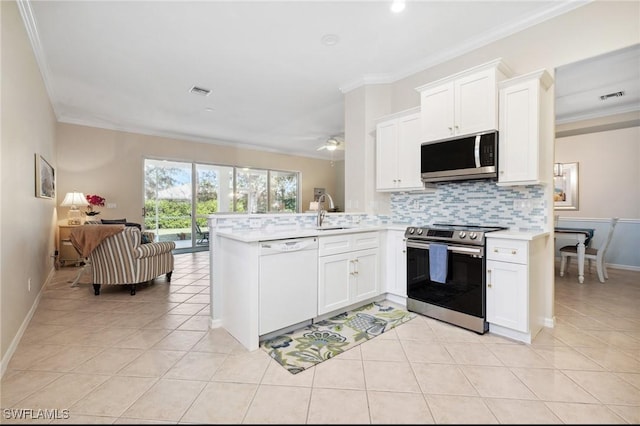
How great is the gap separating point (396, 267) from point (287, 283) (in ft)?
4.57

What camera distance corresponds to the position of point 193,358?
2086 millimetres

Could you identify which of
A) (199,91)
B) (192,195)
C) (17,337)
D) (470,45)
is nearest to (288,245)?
(17,337)

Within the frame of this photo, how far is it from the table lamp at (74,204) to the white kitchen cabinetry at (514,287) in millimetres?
6227

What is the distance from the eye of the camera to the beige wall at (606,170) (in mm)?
4738

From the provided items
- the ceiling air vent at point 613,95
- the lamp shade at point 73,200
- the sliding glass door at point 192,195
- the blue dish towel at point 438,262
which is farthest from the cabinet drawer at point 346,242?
the lamp shade at point 73,200

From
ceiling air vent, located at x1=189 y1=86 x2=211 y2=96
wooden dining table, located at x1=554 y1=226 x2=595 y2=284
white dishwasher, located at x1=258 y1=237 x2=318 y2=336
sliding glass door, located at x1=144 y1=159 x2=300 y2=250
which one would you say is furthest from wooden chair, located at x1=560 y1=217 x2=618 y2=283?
sliding glass door, located at x1=144 y1=159 x2=300 y2=250

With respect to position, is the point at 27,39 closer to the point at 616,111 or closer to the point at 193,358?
the point at 193,358

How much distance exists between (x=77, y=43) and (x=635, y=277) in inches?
313

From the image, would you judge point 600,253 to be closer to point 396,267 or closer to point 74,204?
point 396,267

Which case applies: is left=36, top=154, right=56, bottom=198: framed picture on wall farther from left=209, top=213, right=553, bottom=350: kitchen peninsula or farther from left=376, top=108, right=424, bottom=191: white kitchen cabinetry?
left=376, top=108, right=424, bottom=191: white kitchen cabinetry

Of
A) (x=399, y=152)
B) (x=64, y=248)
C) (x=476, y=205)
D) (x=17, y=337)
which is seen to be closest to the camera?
(x=17, y=337)

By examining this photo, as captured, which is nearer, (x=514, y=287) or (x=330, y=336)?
(x=514, y=287)

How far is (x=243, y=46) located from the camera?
303 cm

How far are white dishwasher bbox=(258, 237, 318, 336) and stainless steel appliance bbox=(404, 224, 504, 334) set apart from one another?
1068 mm
